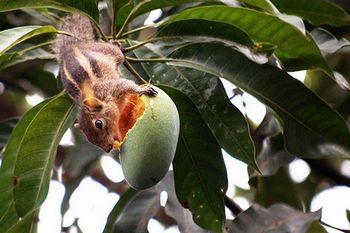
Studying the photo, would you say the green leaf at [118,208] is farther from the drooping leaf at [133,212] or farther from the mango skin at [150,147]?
the mango skin at [150,147]

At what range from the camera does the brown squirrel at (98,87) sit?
145cm

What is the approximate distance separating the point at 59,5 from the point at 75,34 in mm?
283

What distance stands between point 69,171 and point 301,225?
82 cm

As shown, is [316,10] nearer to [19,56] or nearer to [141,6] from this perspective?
[141,6]

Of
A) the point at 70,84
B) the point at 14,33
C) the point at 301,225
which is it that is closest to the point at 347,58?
the point at 301,225

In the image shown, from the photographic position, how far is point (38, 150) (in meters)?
1.68

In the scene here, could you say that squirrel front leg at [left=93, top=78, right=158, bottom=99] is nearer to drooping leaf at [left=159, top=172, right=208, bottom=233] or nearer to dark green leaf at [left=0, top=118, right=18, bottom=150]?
drooping leaf at [left=159, top=172, right=208, bottom=233]

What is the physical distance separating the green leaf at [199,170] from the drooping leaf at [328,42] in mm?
373

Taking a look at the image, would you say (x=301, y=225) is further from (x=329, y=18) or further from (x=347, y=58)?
(x=347, y=58)

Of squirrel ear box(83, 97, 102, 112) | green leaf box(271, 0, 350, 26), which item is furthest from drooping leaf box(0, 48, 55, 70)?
green leaf box(271, 0, 350, 26)

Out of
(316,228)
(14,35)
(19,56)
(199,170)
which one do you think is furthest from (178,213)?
(14,35)

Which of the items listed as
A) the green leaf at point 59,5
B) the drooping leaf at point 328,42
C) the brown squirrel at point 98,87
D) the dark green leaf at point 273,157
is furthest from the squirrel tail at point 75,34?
the dark green leaf at point 273,157

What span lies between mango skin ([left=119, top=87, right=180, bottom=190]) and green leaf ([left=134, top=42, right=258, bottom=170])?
1.02 ft

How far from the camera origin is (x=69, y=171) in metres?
2.16
